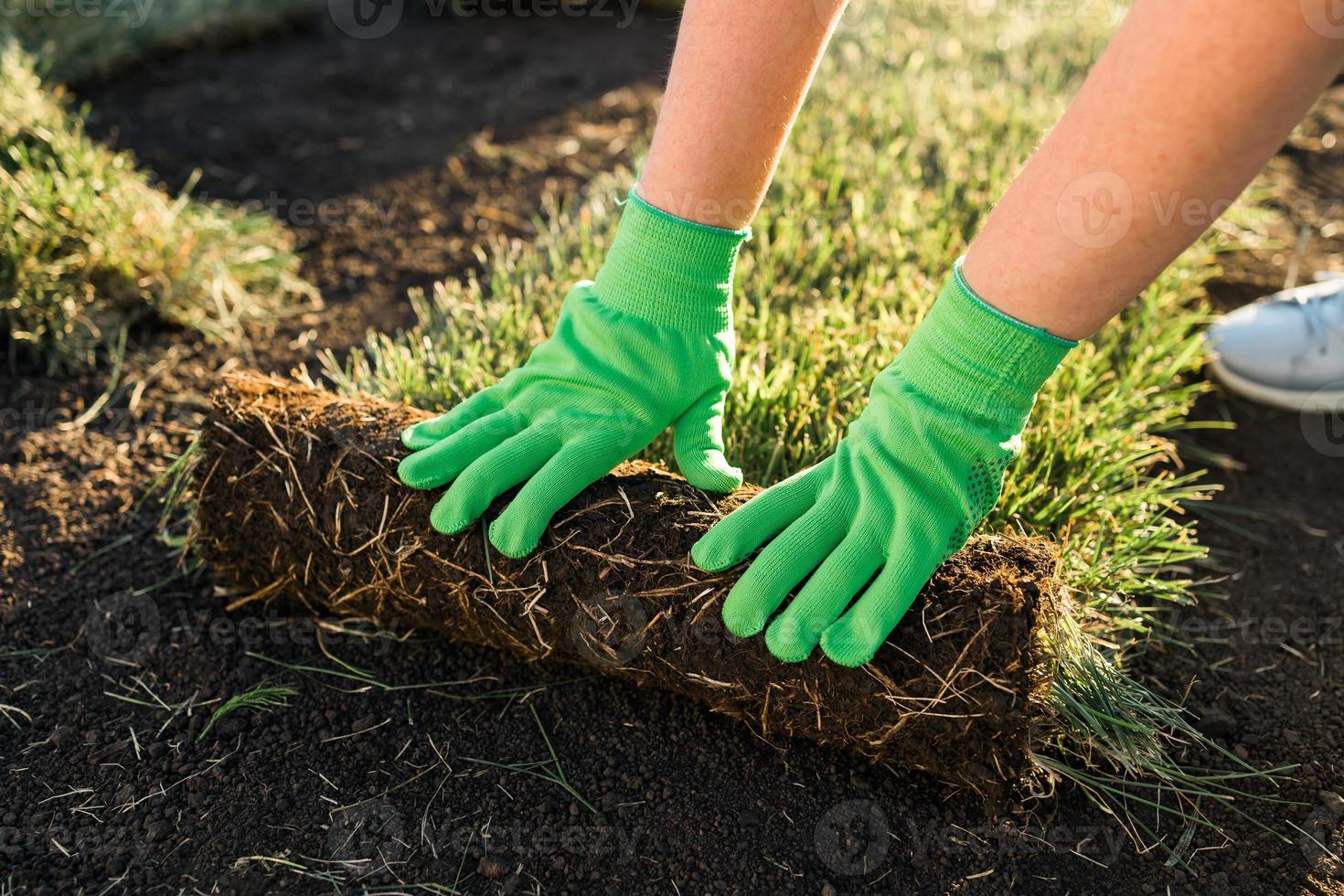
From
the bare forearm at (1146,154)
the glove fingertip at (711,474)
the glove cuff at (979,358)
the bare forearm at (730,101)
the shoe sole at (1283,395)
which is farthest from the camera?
the shoe sole at (1283,395)

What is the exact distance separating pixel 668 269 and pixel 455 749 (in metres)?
0.84

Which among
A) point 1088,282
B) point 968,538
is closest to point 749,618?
point 968,538

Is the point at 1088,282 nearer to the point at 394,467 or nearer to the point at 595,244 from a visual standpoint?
the point at 394,467

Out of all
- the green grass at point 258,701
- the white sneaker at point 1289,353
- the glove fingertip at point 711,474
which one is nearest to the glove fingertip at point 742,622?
the glove fingertip at point 711,474

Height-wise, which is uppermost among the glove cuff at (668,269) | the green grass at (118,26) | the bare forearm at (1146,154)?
the bare forearm at (1146,154)

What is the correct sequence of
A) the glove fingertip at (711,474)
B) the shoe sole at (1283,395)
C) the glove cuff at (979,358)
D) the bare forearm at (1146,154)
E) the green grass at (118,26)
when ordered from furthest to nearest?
the green grass at (118,26)
the shoe sole at (1283,395)
the glove fingertip at (711,474)
the glove cuff at (979,358)
the bare forearm at (1146,154)

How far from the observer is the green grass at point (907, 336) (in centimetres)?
167

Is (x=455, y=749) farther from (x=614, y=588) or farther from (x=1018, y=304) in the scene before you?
(x=1018, y=304)

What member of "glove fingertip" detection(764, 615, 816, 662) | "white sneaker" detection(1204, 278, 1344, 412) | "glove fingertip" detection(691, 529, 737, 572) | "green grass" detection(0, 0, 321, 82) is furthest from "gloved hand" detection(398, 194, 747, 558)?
"green grass" detection(0, 0, 321, 82)

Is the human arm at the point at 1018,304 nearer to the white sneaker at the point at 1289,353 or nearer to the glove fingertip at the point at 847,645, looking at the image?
the glove fingertip at the point at 847,645

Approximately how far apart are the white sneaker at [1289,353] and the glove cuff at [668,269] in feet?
4.93

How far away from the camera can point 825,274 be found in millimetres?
2691

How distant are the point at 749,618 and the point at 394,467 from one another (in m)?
A: 0.63

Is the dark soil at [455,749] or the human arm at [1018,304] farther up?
the human arm at [1018,304]
